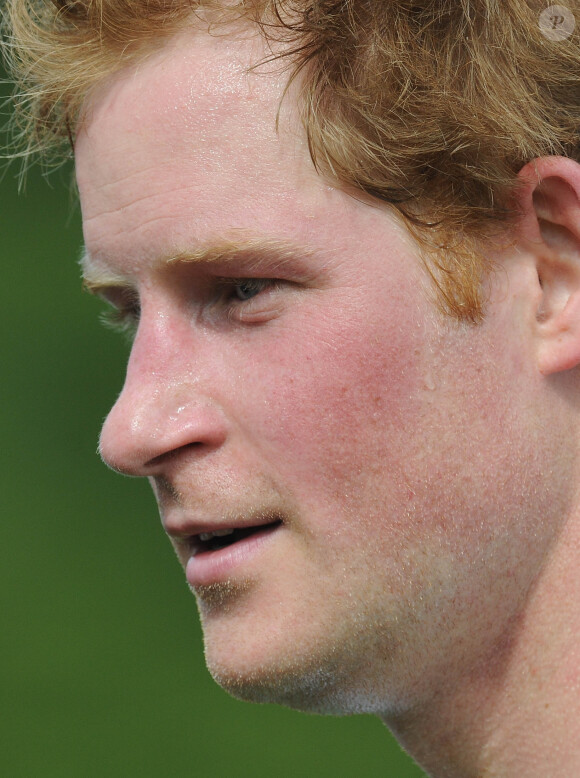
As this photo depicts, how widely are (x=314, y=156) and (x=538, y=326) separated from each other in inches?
15.3

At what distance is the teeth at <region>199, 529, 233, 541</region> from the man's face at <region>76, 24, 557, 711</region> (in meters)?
0.03

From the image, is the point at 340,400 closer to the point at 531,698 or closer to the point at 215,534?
the point at 215,534

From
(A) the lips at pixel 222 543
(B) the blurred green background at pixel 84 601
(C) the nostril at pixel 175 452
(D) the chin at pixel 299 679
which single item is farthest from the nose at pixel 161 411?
(B) the blurred green background at pixel 84 601

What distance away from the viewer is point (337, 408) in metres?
1.55

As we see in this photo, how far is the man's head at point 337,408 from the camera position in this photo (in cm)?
154

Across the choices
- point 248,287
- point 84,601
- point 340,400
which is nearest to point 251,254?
point 248,287

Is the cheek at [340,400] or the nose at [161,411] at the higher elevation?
the nose at [161,411]

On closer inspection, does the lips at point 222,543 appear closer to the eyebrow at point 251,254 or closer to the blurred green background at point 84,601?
the eyebrow at point 251,254

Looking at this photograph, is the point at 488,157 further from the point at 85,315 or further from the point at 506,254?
the point at 85,315

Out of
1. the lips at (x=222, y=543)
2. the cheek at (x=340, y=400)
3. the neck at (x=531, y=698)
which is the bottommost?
the neck at (x=531, y=698)

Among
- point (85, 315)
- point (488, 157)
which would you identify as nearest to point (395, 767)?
point (85, 315)

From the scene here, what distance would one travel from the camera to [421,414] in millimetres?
1546

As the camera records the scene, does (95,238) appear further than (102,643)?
No

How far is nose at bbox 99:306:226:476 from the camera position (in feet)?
5.09
